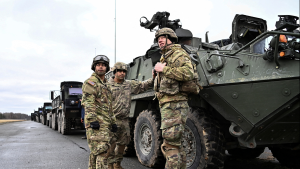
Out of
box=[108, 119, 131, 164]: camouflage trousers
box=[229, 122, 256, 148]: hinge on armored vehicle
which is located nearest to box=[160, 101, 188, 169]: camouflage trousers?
box=[229, 122, 256, 148]: hinge on armored vehicle

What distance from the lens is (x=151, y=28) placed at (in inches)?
263

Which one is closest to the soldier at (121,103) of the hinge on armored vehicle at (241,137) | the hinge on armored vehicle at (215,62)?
the hinge on armored vehicle at (215,62)

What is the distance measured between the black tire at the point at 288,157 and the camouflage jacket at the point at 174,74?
8.37 ft

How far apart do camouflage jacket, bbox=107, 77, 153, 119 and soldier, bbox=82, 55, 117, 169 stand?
2.47ft

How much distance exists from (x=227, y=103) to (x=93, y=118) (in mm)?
1590

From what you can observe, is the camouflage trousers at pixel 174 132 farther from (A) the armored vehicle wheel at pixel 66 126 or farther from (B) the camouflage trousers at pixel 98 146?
(A) the armored vehicle wheel at pixel 66 126

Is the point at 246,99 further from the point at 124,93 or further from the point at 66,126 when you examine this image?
the point at 66,126

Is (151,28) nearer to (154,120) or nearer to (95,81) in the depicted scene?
(154,120)

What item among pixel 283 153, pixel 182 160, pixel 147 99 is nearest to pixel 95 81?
pixel 182 160

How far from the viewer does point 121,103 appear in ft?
14.3

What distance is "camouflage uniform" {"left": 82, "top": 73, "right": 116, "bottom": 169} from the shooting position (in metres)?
3.14

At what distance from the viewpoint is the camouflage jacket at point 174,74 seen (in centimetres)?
316

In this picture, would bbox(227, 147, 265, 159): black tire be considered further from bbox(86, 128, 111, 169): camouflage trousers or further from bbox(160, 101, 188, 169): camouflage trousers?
bbox(86, 128, 111, 169): camouflage trousers

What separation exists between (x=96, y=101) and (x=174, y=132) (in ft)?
3.28
